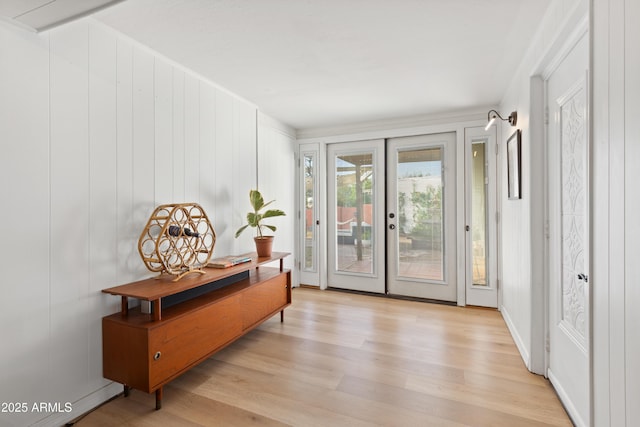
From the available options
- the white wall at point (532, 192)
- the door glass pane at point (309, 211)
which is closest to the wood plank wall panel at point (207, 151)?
the door glass pane at point (309, 211)

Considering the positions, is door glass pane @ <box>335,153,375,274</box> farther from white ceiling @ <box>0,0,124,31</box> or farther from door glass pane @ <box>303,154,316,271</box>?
white ceiling @ <box>0,0,124,31</box>

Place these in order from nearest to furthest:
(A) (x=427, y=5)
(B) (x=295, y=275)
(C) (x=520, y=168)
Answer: (A) (x=427, y=5), (C) (x=520, y=168), (B) (x=295, y=275)

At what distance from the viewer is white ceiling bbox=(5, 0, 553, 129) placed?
1.76m

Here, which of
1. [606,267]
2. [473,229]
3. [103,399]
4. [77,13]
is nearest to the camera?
[606,267]

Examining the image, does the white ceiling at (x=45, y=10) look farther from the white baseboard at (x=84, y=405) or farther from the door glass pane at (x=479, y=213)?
the door glass pane at (x=479, y=213)

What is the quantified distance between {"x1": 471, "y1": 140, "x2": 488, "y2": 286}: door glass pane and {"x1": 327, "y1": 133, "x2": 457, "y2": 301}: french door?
22 centimetres

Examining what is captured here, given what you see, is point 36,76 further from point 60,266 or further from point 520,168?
point 520,168

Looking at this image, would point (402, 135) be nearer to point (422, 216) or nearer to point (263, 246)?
point (422, 216)

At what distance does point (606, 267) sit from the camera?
3.96 feet

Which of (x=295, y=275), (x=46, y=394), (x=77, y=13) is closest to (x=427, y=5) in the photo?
(x=77, y=13)

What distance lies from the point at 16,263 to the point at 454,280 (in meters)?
4.00

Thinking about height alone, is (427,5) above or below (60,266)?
above

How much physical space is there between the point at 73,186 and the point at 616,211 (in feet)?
8.72

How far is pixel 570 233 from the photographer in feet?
5.82
